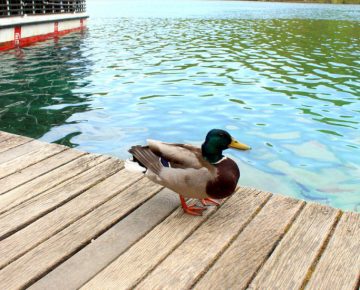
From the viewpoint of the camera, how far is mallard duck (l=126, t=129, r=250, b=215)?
11.3ft

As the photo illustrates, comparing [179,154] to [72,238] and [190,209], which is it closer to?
[190,209]

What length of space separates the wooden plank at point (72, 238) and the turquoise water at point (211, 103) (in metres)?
2.89

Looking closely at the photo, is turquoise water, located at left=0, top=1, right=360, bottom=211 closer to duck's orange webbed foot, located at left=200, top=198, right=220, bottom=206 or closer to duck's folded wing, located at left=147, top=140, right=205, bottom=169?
duck's orange webbed foot, located at left=200, top=198, right=220, bottom=206

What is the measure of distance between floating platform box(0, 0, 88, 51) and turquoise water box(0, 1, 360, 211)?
1199 millimetres

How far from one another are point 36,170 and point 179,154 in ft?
5.73

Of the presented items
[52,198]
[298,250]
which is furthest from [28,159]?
[298,250]

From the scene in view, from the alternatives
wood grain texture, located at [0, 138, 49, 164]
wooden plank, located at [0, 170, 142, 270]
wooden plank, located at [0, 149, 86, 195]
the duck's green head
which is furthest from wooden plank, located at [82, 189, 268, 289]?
wood grain texture, located at [0, 138, 49, 164]

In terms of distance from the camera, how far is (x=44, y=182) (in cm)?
417

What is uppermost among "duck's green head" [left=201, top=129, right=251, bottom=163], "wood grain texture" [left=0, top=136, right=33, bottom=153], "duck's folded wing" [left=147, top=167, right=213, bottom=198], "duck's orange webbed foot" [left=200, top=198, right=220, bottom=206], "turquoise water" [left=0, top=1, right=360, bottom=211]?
"duck's green head" [left=201, top=129, right=251, bottom=163]

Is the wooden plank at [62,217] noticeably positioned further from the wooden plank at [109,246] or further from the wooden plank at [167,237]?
the wooden plank at [167,237]

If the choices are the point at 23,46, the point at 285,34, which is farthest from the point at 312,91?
the point at 285,34

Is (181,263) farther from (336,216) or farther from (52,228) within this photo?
(336,216)

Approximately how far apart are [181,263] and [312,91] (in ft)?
33.1

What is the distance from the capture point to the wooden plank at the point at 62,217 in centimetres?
310
